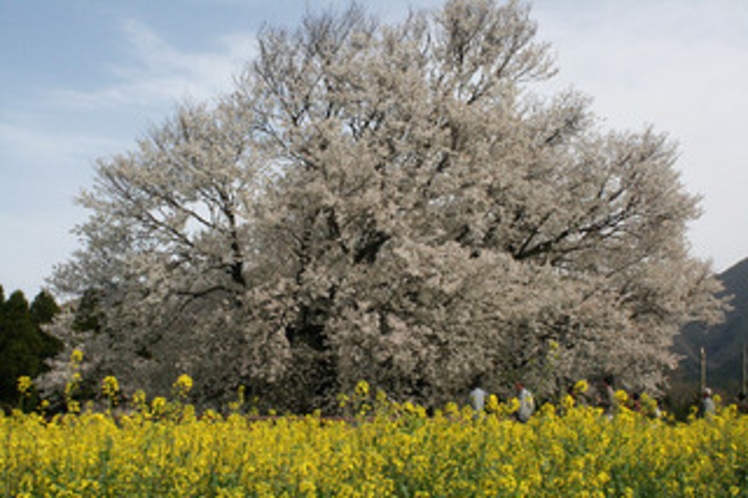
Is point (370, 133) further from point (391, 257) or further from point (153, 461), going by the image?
point (153, 461)

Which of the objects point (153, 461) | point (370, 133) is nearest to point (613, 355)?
point (370, 133)

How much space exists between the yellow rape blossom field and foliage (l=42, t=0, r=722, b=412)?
37.3 ft

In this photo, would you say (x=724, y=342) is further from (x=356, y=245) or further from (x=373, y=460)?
(x=373, y=460)

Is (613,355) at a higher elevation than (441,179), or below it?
below

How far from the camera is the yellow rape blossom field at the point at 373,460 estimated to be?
699cm

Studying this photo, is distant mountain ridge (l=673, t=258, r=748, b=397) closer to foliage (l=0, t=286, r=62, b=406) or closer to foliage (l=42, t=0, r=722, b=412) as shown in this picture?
foliage (l=42, t=0, r=722, b=412)

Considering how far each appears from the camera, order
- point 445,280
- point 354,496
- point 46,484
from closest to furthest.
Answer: point 354,496 → point 46,484 → point 445,280

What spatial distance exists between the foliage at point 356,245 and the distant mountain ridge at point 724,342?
32254mm

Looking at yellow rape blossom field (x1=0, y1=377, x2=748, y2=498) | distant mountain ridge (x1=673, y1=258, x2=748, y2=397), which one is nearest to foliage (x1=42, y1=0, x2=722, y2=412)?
yellow rape blossom field (x1=0, y1=377, x2=748, y2=498)

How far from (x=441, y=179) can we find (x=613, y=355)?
7778 mm

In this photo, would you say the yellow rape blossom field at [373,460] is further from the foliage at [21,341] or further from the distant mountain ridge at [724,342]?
the distant mountain ridge at [724,342]

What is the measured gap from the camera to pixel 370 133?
2522 centimetres

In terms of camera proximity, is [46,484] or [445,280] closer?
[46,484]

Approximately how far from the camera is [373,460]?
7.54 metres
